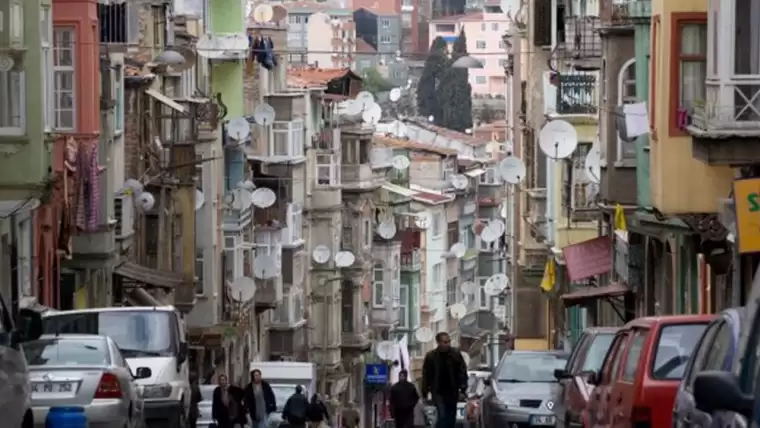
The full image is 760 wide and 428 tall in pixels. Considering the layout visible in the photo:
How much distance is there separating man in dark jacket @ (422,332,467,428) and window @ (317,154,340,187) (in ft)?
186

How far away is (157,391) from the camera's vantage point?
25656 mm

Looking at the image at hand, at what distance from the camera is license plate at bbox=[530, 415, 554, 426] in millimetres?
26219

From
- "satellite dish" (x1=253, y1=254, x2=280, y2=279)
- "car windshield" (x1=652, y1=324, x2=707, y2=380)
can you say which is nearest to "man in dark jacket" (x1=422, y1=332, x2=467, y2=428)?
"car windshield" (x1=652, y1=324, x2=707, y2=380)

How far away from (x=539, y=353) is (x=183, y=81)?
34.0 metres

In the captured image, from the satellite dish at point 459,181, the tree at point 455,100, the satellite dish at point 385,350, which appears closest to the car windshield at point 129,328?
the satellite dish at point 385,350

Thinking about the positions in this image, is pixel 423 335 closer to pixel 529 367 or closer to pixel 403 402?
pixel 403 402

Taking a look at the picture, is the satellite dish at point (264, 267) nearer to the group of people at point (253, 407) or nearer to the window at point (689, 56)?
the group of people at point (253, 407)

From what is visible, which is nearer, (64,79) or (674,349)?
(674,349)

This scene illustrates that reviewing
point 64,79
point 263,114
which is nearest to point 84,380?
point 64,79

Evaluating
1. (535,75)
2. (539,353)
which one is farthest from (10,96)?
(535,75)

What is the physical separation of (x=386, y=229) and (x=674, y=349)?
79.3 meters

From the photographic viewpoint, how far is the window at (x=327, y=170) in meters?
87.3

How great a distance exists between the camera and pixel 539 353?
29219mm

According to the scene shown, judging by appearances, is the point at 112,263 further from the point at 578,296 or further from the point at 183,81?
the point at 183,81
